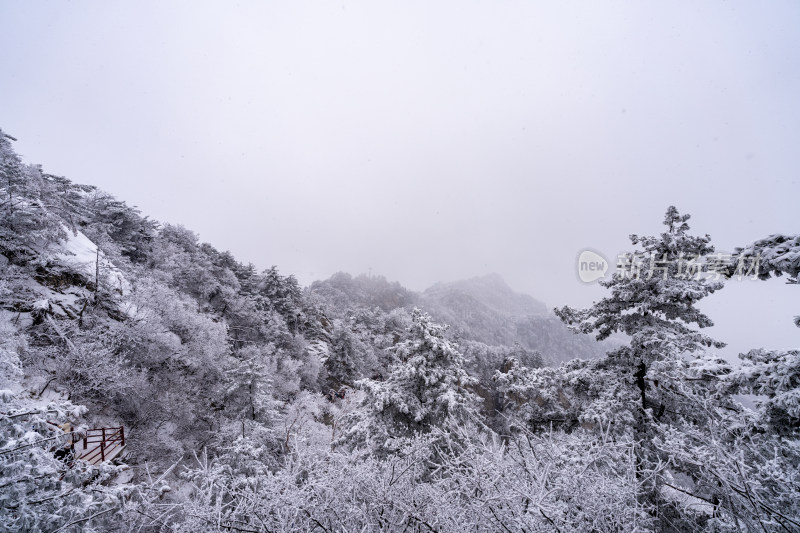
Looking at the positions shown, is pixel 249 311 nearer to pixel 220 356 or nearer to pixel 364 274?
pixel 220 356

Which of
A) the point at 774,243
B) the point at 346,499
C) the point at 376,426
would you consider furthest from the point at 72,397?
the point at 774,243

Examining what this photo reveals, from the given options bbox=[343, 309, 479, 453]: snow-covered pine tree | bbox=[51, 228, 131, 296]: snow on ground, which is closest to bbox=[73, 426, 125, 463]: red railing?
bbox=[343, 309, 479, 453]: snow-covered pine tree

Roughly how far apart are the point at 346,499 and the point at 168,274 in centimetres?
3107

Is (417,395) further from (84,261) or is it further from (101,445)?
(84,261)

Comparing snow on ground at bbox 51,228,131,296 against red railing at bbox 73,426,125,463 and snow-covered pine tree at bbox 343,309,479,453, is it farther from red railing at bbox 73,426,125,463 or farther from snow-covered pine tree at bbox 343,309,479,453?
snow-covered pine tree at bbox 343,309,479,453

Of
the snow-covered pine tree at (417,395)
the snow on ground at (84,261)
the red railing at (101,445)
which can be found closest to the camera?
the red railing at (101,445)

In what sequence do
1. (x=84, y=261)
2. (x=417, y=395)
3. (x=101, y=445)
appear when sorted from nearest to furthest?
(x=101, y=445) → (x=417, y=395) → (x=84, y=261)

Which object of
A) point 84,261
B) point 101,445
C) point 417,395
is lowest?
point 101,445

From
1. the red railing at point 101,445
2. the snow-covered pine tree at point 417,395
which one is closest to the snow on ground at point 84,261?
the red railing at point 101,445

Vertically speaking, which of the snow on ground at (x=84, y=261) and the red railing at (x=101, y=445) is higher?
the snow on ground at (x=84, y=261)

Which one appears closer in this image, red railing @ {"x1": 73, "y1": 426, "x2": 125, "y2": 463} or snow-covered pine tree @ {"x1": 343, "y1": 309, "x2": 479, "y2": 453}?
red railing @ {"x1": 73, "y1": 426, "x2": 125, "y2": 463}

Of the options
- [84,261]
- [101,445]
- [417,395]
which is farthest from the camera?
[84,261]

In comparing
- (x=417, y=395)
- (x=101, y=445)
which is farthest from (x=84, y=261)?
(x=417, y=395)

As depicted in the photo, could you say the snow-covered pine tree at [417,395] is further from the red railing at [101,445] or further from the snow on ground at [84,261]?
the snow on ground at [84,261]
